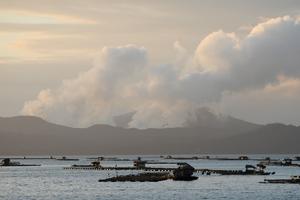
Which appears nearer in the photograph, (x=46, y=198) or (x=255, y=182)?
(x=46, y=198)

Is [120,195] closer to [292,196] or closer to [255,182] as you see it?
[292,196]

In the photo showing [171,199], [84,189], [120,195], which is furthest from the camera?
[84,189]

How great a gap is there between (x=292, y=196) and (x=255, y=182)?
136 ft

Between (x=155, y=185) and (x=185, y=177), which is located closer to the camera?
(x=155, y=185)

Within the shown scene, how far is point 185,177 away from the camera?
16975cm

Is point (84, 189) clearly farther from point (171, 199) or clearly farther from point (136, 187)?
point (171, 199)

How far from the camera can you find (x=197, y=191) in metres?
140

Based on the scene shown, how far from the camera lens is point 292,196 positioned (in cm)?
12738

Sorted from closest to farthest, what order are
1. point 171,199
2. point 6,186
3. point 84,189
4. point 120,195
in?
point 171,199, point 120,195, point 84,189, point 6,186

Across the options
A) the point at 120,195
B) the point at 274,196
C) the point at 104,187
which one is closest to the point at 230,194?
the point at 274,196

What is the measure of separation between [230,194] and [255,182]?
37.0 meters

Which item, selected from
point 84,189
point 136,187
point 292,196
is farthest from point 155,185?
point 292,196

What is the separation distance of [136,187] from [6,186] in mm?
33779

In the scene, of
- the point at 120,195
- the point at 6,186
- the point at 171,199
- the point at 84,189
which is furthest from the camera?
the point at 6,186
